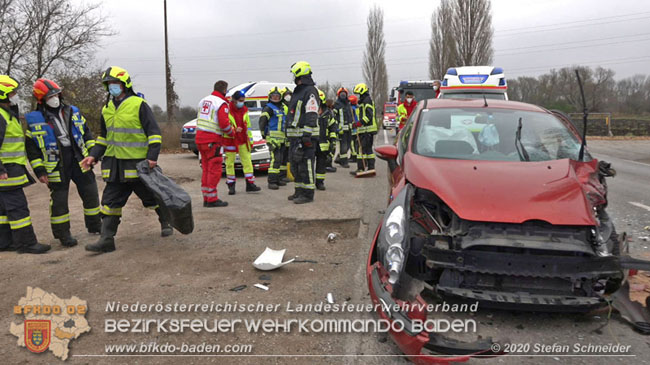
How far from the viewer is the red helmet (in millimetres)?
4789

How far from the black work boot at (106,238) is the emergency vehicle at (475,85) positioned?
715 centimetres

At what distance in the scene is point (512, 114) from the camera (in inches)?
170

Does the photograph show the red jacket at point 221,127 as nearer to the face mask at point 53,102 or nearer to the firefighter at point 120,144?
the firefighter at point 120,144

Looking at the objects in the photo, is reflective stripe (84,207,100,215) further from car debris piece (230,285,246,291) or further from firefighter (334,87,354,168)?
firefighter (334,87,354,168)

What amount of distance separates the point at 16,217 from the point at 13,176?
17.6 inches

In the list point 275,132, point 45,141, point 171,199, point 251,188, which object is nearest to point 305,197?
point 251,188

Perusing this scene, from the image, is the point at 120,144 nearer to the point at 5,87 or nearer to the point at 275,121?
the point at 5,87

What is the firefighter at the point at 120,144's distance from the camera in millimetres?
4789

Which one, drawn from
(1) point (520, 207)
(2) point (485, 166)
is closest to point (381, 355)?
(1) point (520, 207)

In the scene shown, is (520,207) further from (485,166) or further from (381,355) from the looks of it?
(381,355)

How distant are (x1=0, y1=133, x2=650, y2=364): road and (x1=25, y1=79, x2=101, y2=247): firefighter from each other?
0.45 meters

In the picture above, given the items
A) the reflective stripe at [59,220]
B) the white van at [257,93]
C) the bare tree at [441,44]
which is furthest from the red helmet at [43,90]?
the bare tree at [441,44]

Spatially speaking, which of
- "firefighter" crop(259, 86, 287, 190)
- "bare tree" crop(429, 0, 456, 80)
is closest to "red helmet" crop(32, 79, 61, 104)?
"firefighter" crop(259, 86, 287, 190)

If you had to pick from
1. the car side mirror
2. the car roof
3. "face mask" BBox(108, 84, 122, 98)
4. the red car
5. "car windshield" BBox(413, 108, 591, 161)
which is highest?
"face mask" BBox(108, 84, 122, 98)
